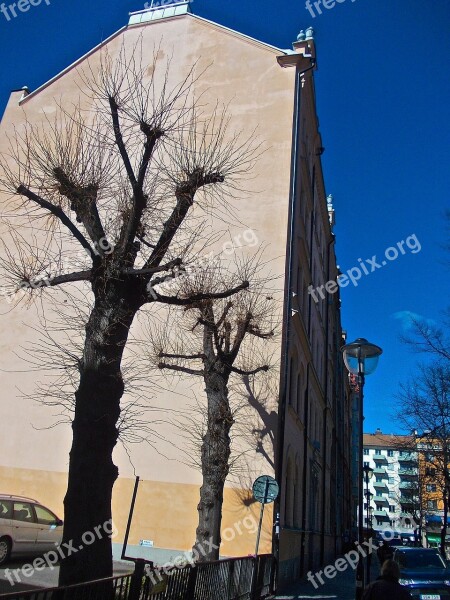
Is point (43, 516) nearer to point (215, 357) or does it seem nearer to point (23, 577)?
point (23, 577)

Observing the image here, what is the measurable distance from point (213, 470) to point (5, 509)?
4877 mm

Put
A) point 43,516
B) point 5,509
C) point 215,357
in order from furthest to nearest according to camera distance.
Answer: point 215,357, point 43,516, point 5,509

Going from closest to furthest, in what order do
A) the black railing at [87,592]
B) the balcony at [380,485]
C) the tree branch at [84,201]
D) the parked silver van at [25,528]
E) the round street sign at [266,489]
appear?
the black railing at [87,592] → the tree branch at [84,201] → the parked silver van at [25,528] → the round street sign at [266,489] → the balcony at [380,485]

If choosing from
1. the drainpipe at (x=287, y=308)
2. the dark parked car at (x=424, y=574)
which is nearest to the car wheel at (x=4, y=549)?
the drainpipe at (x=287, y=308)

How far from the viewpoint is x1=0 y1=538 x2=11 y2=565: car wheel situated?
11711 mm

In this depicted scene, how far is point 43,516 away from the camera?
43.9 ft

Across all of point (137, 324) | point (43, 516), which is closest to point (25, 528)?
point (43, 516)

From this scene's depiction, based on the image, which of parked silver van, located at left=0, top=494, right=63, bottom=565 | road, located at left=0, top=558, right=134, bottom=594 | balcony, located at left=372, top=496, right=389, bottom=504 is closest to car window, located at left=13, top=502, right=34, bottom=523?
→ parked silver van, located at left=0, top=494, right=63, bottom=565

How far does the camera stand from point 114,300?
845cm

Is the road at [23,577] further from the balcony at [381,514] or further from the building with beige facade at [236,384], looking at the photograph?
the balcony at [381,514]

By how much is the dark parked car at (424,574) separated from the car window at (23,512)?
8627 millimetres

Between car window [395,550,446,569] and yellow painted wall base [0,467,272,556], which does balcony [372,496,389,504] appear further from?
car window [395,550,446,569]

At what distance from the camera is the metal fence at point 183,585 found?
5.70 meters

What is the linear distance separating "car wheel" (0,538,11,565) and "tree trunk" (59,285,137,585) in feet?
19.5
